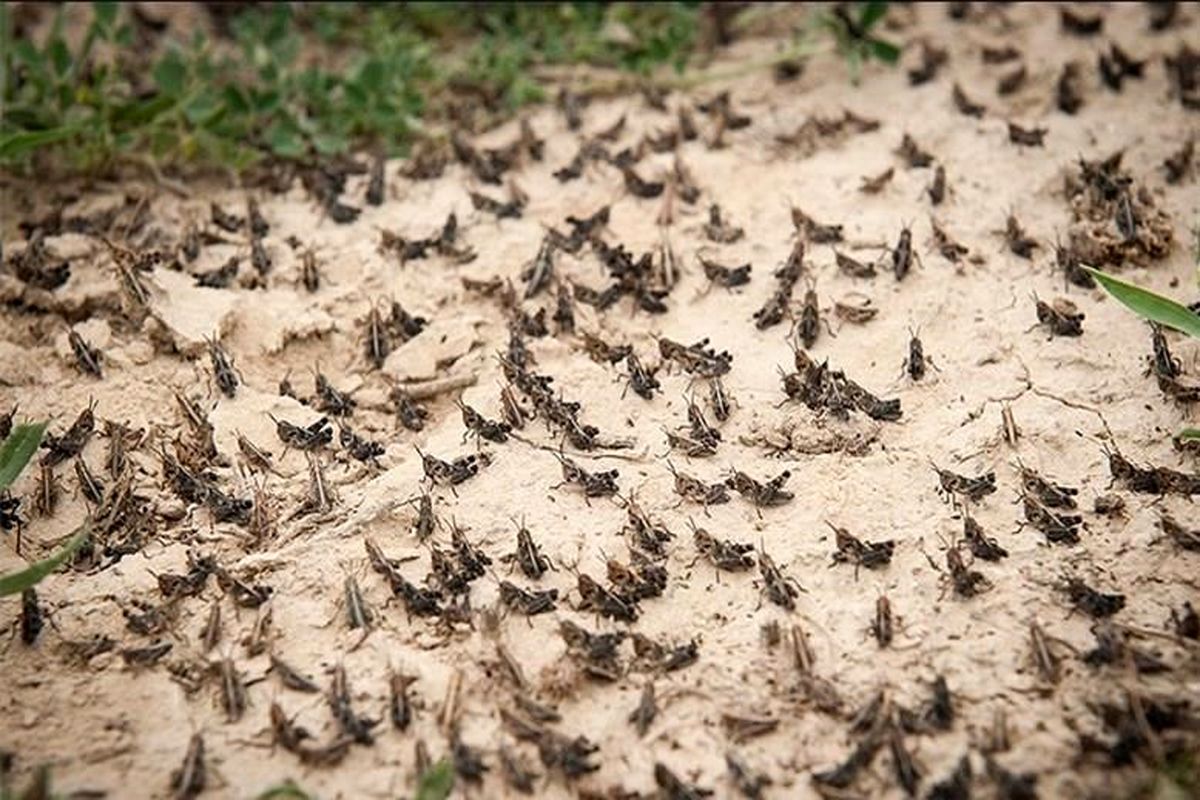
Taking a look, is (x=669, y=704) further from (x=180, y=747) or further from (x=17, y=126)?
(x=17, y=126)

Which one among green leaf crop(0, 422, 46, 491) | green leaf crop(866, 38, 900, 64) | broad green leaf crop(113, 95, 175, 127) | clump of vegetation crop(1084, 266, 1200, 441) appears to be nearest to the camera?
green leaf crop(0, 422, 46, 491)

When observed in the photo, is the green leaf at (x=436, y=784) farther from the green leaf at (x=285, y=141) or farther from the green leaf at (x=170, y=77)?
the green leaf at (x=170, y=77)

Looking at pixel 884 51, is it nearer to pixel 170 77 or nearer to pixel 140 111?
pixel 170 77

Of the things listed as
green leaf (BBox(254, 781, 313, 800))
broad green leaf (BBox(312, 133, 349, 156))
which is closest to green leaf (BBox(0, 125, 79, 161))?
broad green leaf (BBox(312, 133, 349, 156))

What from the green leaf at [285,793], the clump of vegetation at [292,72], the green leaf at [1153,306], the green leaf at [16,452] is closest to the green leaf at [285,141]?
the clump of vegetation at [292,72]

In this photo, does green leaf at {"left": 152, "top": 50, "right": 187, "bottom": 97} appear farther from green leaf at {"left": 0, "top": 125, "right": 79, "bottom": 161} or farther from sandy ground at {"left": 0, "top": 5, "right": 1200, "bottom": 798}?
green leaf at {"left": 0, "top": 125, "right": 79, "bottom": 161}

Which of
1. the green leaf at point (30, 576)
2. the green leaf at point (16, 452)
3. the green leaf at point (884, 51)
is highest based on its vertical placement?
the green leaf at point (884, 51)
